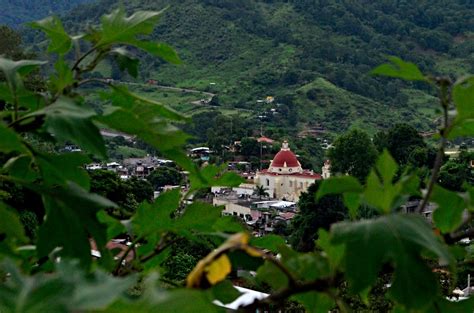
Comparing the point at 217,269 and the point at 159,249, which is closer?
the point at 217,269

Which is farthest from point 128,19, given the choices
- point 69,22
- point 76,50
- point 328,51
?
point 69,22

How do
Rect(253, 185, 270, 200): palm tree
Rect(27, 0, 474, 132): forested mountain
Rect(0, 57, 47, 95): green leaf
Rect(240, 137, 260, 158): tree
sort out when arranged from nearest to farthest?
Rect(0, 57, 47, 95): green leaf < Rect(253, 185, 270, 200): palm tree < Rect(240, 137, 260, 158): tree < Rect(27, 0, 474, 132): forested mountain

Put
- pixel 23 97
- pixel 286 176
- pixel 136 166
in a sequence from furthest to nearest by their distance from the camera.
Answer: pixel 136 166, pixel 286 176, pixel 23 97

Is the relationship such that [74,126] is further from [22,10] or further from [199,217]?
[22,10]

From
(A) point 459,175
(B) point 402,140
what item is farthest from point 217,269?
(B) point 402,140

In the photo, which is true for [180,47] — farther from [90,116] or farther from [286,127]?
[90,116]

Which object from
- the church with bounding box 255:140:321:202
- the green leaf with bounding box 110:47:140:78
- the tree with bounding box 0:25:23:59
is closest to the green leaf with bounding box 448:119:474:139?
the green leaf with bounding box 110:47:140:78

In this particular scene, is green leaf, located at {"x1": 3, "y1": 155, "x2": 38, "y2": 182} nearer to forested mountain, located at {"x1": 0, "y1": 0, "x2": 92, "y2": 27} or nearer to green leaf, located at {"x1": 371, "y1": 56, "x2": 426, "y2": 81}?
green leaf, located at {"x1": 371, "y1": 56, "x2": 426, "y2": 81}
